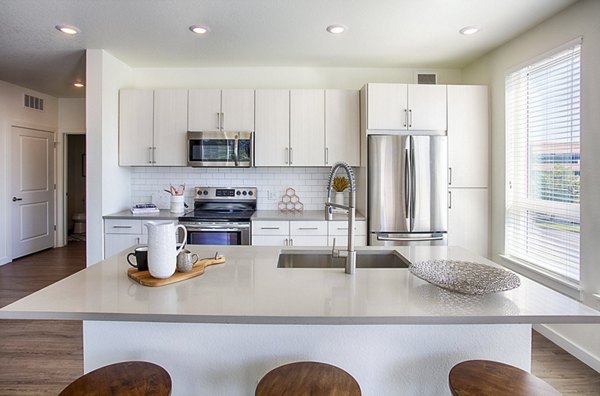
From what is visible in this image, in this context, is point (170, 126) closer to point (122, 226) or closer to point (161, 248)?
point (122, 226)

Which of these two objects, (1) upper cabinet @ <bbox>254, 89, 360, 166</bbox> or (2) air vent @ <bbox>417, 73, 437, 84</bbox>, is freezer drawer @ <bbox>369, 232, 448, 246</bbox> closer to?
(1) upper cabinet @ <bbox>254, 89, 360, 166</bbox>

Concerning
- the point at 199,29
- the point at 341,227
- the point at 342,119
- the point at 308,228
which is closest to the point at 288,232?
the point at 308,228

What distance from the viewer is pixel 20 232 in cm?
555

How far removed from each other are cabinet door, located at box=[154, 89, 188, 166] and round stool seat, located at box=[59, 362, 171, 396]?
117 inches

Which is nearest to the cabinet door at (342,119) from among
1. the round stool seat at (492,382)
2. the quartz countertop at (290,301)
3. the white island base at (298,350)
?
the quartz countertop at (290,301)

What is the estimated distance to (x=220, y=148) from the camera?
12.8 ft

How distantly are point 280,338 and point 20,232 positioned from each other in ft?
19.2

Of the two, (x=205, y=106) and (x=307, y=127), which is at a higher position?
(x=205, y=106)

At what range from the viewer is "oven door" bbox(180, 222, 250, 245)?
3615mm

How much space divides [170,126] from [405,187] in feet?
8.39

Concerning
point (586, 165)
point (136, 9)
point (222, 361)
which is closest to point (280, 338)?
point (222, 361)

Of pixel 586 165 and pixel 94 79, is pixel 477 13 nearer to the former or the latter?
pixel 586 165

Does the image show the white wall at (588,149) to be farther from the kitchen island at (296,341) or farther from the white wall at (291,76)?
the white wall at (291,76)

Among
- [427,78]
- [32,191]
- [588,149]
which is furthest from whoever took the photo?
[32,191]
